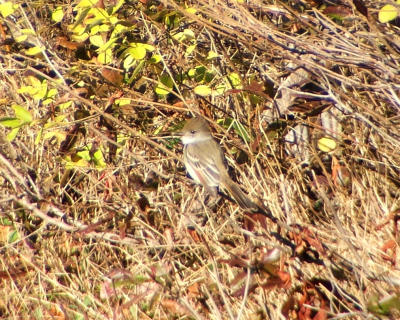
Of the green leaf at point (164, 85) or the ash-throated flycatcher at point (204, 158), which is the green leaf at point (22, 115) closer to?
the green leaf at point (164, 85)

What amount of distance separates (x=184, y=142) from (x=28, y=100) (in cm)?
163

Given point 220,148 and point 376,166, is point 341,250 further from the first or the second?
point 220,148

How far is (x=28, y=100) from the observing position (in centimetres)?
625

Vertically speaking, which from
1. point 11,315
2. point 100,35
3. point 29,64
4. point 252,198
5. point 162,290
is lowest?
point 11,315

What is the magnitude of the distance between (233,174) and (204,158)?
288 mm

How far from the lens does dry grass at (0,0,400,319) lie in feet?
15.4

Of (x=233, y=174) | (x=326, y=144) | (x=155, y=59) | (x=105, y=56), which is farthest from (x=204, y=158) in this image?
(x=105, y=56)

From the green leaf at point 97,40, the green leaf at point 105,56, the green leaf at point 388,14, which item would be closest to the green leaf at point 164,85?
the green leaf at point 105,56

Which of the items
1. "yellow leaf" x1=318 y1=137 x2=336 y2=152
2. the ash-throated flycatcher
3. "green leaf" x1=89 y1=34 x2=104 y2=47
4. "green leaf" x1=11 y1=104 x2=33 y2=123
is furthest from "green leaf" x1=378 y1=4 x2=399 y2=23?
"green leaf" x1=11 y1=104 x2=33 y2=123

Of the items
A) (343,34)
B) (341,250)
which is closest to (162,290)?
(341,250)

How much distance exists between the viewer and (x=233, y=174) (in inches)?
227

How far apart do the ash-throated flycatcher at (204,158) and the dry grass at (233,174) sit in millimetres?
104

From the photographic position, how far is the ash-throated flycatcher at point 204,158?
5496mm

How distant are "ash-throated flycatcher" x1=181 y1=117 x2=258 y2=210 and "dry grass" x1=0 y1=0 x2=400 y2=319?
4.1 inches
